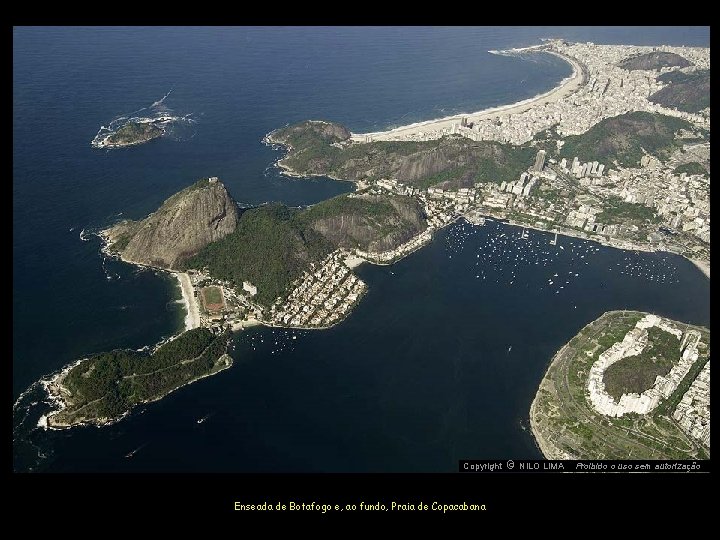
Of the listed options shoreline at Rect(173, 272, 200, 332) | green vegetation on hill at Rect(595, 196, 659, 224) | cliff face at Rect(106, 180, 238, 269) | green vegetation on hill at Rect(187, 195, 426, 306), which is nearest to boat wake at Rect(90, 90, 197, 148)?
cliff face at Rect(106, 180, 238, 269)

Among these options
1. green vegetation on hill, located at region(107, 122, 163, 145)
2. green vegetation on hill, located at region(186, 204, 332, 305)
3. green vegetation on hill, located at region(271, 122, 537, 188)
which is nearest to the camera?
green vegetation on hill, located at region(186, 204, 332, 305)

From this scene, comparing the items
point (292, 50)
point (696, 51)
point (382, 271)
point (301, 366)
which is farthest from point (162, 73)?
point (696, 51)

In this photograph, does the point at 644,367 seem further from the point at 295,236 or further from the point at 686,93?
the point at 686,93

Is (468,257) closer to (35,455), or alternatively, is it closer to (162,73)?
(35,455)

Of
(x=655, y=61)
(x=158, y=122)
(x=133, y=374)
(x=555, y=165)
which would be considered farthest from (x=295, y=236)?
(x=655, y=61)

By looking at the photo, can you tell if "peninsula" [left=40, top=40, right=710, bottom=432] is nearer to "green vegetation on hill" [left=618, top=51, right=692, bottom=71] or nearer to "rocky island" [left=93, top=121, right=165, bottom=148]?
"rocky island" [left=93, top=121, right=165, bottom=148]

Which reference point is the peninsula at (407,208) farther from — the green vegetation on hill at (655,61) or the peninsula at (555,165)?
the green vegetation on hill at (655,61)
